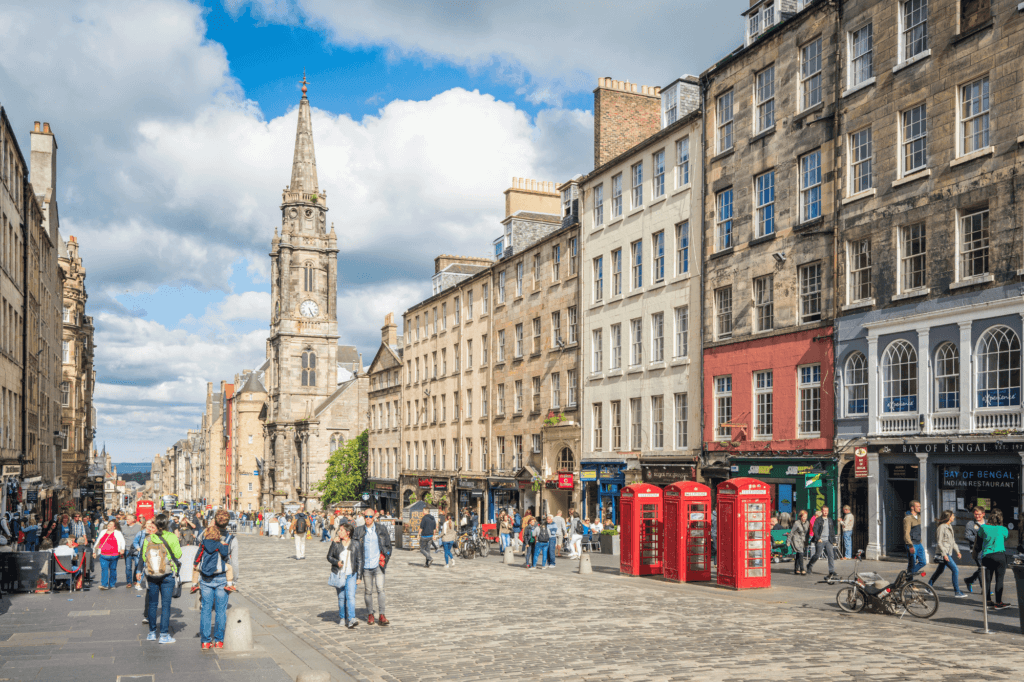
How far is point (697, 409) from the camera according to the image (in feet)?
112

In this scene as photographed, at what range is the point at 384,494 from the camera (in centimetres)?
7262

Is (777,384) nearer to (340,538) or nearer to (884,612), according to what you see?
(884,612)

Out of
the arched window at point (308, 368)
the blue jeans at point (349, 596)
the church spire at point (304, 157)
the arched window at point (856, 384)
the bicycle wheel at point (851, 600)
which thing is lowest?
the bicycle wheel at point (851, 600)

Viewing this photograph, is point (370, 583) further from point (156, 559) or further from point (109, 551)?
point (109, 551)

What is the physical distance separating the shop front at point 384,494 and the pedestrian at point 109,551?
44998 millimetres

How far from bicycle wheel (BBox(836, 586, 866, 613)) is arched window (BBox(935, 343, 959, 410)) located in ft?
29.1

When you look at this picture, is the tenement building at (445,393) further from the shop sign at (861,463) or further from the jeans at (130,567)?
the jeans at (130,567)

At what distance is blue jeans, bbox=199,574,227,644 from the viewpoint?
13500mm

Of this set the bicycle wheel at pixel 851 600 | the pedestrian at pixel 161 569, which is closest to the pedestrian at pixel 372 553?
the pedestrian at pixel 161 569

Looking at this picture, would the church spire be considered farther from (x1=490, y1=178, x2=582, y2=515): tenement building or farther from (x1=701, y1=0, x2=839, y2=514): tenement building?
(x1=701, y1=0, x2=839, y2=514): tenement building

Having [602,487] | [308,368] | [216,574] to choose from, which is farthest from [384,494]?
[216,574]

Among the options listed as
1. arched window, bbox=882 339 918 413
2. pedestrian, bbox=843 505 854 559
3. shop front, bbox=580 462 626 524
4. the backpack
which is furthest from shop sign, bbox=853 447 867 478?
the backpack

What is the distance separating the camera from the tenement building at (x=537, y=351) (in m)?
43.8

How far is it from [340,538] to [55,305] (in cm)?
4435
